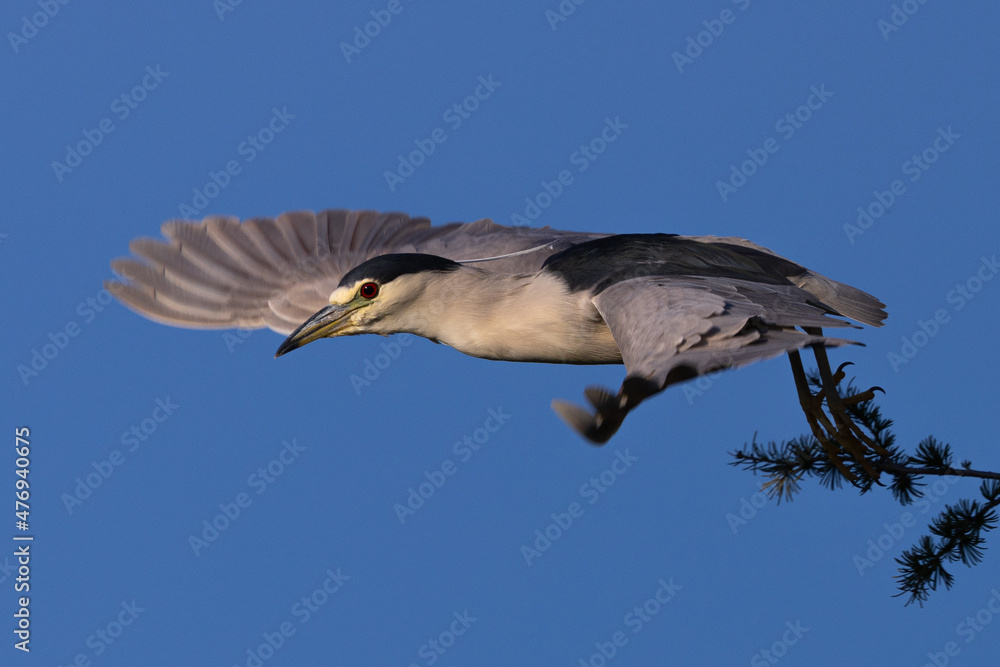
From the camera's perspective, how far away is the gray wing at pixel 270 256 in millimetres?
5859

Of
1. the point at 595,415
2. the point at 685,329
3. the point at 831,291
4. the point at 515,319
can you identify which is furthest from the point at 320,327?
the point at 831,291

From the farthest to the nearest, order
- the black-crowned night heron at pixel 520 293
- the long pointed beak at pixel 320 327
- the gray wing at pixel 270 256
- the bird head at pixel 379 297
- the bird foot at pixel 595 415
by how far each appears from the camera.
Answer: the gray wing at pixel 270 256 < the long pointed beak at pixel 320 327 < the bird head at pixel 379 297 < the black-crowned night heron at pixel 520 293 < the bird foot at pixel 595 415

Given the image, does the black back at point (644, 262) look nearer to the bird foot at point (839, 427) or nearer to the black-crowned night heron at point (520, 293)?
the black-crowned night heron at point (520, 293)

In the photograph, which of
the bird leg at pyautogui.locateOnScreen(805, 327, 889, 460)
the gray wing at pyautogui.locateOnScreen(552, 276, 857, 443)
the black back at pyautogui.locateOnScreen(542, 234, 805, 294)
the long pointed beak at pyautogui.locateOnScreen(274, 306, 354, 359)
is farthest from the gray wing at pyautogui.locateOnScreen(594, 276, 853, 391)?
the long pointed beak at pyautogui.locateOnScreen(274, 306, 354, 359)

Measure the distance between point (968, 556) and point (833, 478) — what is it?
595 millimetres

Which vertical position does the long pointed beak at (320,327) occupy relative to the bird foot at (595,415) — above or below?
below

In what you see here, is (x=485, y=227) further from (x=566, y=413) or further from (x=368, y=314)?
(x=566, y=413)

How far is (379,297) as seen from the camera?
177 inches

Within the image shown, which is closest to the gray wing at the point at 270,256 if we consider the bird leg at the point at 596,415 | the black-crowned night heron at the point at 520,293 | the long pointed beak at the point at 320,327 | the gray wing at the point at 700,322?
the black-crowned night heron at the point at 520,293

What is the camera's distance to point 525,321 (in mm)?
4305

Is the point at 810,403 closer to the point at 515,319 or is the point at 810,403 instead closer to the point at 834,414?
the point at 834,414

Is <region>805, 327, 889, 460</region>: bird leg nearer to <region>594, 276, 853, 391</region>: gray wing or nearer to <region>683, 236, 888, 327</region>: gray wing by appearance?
<region>683, 236, 888, 327</region>: gray wing

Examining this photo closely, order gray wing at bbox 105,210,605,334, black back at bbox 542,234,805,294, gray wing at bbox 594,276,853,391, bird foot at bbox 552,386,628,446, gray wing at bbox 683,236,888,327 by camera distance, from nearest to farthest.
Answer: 1. bird foot at bbox 552,386,628,446
2. gray wing at bbox 594,276,853,391
3. black back at bbox 542,234,805,294
4. gray wing at bbox 683,236,888,327
5. gray wing at bbox 105,210,605,334

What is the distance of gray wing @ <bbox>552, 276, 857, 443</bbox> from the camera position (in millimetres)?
2768
